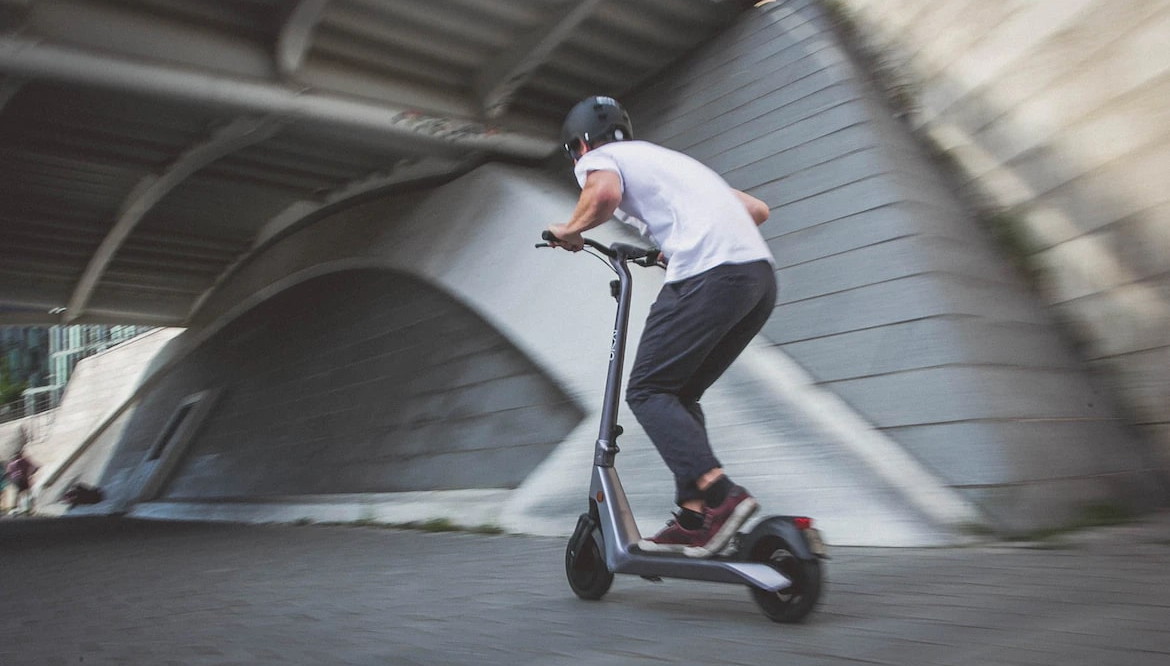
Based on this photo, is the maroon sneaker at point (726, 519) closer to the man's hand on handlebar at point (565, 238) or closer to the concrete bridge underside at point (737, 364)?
the man's hand on handlebar at point (565, 238)

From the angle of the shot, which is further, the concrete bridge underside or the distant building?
the distant building

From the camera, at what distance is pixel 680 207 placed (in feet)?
10.8

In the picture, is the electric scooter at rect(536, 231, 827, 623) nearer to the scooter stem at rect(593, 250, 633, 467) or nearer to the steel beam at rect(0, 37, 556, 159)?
the scooter stem at rect(593, 250, 633, 467)

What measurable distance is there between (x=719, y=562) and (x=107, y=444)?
21189mm

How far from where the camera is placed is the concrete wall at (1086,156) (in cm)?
508

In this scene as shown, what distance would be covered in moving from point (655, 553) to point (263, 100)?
748cm

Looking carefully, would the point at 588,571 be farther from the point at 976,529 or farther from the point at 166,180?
the point at 166,180

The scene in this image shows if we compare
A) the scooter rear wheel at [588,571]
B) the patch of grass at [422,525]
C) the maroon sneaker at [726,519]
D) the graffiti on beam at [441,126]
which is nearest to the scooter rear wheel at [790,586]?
the maroon sneaker at [726,519]

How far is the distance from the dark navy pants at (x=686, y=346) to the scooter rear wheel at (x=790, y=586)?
0.34 m

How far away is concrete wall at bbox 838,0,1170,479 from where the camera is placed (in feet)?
16.7

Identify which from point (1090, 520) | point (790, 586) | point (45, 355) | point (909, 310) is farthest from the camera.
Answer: point (45, 355)

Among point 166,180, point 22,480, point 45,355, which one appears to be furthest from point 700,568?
point 45,355

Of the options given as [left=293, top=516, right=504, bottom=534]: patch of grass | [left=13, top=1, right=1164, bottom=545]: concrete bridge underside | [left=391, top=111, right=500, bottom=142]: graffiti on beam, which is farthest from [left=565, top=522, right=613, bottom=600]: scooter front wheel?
[left=391, top=111, right=500, bottom=142]: graffiti on beam

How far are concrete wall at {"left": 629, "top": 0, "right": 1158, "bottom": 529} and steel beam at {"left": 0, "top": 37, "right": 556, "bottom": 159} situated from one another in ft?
10.4
